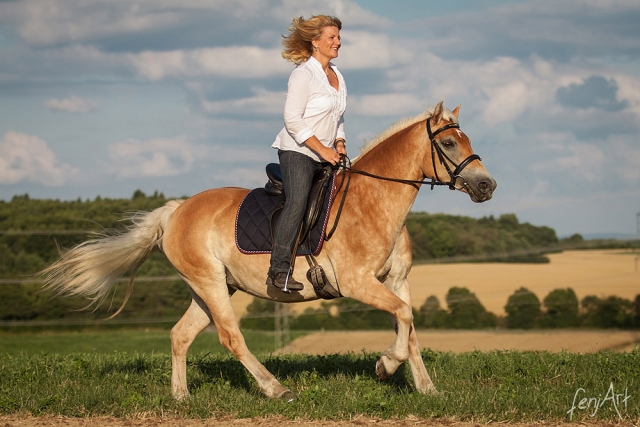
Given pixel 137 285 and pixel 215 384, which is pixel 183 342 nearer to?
pixel 215 384

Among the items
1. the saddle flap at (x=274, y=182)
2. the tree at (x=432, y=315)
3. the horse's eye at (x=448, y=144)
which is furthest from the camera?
the tree at (x=432, y=315)

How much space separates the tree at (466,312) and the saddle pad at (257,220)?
16345 mm

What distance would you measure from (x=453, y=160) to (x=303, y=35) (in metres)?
1.76

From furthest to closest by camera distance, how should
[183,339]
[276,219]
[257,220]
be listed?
1. [183,339]
2. [257,220]
3. [276,219]

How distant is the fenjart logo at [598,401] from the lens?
19.0 ft

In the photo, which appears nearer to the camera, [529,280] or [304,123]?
[304,123]

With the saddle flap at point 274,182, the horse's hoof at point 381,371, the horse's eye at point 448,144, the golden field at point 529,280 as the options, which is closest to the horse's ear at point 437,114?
the horse's eye at point 448,144

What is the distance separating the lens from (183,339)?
7414 mm

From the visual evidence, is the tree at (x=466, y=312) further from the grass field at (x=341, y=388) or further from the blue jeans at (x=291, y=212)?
the blue jeans at (x=291, y=212)

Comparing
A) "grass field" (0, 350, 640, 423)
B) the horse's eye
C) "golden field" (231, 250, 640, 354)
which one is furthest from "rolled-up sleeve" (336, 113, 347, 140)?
"golden field" (231, 250, 640, 354)

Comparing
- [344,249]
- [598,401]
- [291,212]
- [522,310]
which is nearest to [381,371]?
[344,249]

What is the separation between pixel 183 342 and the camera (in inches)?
291

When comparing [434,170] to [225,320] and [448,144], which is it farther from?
[225,320]

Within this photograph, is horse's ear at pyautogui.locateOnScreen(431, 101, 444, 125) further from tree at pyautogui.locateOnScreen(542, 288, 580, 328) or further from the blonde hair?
tree at pyautogui.locateOnScreen(542, 288, 580, 328)
